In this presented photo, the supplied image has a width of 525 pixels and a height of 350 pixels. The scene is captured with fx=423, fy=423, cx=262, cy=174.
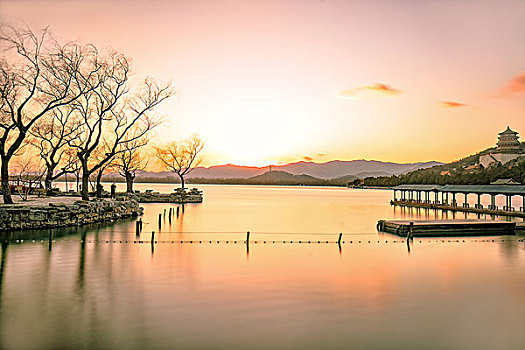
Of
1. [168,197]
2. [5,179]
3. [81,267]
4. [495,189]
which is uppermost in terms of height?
[5,179]

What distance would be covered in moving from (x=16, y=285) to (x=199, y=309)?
24.3ft

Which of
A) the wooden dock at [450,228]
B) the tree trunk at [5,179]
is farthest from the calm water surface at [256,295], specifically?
the tree trunk at [5,179]

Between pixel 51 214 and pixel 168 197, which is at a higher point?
pixel 168 197

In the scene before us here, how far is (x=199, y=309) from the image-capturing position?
13336 millimetres

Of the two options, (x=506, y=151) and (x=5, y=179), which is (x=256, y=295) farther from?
(x=506, y=151)

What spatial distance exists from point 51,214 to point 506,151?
582ft

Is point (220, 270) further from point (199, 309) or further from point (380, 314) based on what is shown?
point (380, 314)

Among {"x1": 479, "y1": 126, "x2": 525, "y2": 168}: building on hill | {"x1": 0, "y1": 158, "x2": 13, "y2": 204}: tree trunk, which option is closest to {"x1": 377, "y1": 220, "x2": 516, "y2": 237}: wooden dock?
{"x1": 0, "y1": 158, "x2": 13, "y2": 204}: tree trunk

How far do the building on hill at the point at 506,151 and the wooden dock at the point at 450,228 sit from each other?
474ft

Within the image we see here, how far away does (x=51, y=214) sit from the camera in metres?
28.8

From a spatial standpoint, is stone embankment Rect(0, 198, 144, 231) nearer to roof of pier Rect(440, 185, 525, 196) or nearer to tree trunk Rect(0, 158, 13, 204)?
tree trunk Rect(0, 158, 13, 204)

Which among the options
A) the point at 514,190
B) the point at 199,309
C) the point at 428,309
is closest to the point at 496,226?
the point at 514,190

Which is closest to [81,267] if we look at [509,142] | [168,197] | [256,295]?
[256,295]

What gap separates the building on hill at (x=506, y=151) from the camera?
534ft
